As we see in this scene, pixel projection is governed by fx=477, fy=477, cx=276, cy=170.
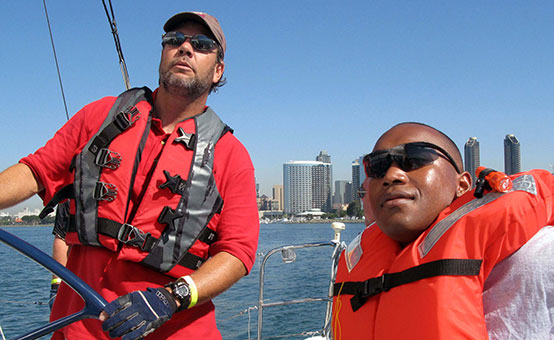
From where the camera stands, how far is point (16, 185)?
6.91 feet

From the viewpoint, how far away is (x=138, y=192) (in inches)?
88.2

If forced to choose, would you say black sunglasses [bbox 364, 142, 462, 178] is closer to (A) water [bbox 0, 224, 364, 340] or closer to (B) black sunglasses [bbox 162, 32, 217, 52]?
(B) black sunglasses [bbox 162, 32, 217, 52]

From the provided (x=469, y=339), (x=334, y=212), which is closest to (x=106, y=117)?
(x=469, y=339)

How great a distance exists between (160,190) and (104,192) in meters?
0.25

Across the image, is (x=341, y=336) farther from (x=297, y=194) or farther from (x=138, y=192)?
(x=297, y=194)

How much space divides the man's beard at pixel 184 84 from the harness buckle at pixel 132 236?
691 millimetres

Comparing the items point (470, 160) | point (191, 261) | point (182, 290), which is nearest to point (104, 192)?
point (191, 261)

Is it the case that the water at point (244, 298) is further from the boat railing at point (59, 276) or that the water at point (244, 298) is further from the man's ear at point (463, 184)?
the man's ear at point (463, 184)

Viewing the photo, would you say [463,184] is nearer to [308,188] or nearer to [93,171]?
[93,171]

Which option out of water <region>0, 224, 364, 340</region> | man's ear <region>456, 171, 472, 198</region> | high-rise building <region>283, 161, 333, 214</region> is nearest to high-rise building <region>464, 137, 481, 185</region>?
man's ear <region>456, 171, 472, 198</region>

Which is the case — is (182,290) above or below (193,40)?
below

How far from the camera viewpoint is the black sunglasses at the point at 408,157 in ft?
5.67

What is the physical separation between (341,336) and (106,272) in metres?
1.06

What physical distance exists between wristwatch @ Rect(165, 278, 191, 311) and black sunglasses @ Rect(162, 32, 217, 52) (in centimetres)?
115
